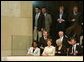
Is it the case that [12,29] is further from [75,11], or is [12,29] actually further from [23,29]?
[75,11]

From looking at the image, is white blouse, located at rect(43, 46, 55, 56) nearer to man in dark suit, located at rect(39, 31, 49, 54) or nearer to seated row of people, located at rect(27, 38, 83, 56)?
seated row of people, located at rect(27, 38, 83, 56)

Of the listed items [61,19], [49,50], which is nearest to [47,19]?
[61,19]

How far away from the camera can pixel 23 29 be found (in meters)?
6.08

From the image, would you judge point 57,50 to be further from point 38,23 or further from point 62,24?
point 38,23

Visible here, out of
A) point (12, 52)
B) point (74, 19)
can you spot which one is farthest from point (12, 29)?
point (74, 19)

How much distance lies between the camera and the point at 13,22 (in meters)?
6.04

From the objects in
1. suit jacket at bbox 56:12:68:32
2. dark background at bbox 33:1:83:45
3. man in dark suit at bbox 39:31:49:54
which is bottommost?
man in dark suit at bbox 39:31:49:54

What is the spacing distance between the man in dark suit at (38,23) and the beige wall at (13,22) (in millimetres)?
156

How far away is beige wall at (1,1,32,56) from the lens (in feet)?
19.8

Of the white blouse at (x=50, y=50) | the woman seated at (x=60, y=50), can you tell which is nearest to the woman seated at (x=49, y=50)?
the white blouse at (x=50, y=50)

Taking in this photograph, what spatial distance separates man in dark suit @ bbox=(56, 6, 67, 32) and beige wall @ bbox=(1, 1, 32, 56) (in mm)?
863

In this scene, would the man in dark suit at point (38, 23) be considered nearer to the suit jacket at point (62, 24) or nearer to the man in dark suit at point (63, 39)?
the suit jacket at point (62, 24)

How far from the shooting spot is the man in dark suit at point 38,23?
6.10 metres

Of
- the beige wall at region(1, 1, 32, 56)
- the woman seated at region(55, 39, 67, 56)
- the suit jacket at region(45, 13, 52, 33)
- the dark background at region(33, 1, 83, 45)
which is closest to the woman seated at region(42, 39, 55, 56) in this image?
the woman seated at region(55, 39, 67, 56)
